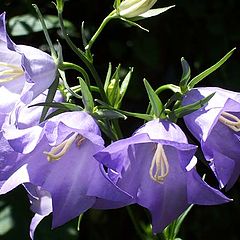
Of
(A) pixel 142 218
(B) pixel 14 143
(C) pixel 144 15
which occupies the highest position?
(C) pixel 144 15

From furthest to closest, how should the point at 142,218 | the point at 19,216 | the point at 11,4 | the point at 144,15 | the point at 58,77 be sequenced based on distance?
the point at 142,218 → the point at 11,4 → the point at 19,216 → the point at 144,15 → the point at 58,77

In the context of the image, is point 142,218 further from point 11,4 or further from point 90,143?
point 90,143

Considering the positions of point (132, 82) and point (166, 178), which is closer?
point (166, 178)

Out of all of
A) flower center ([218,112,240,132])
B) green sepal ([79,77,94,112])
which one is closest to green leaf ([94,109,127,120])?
green sepal ([79,77,94,112])

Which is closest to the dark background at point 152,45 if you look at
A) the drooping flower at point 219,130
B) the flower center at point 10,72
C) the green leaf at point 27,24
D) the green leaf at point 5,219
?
the green leaf at point 27,24

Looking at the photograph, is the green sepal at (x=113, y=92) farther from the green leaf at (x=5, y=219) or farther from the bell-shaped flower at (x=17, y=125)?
the green leaf at (x=5, y=219)

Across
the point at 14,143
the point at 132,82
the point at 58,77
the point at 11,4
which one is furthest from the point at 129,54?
the point at 14,143
